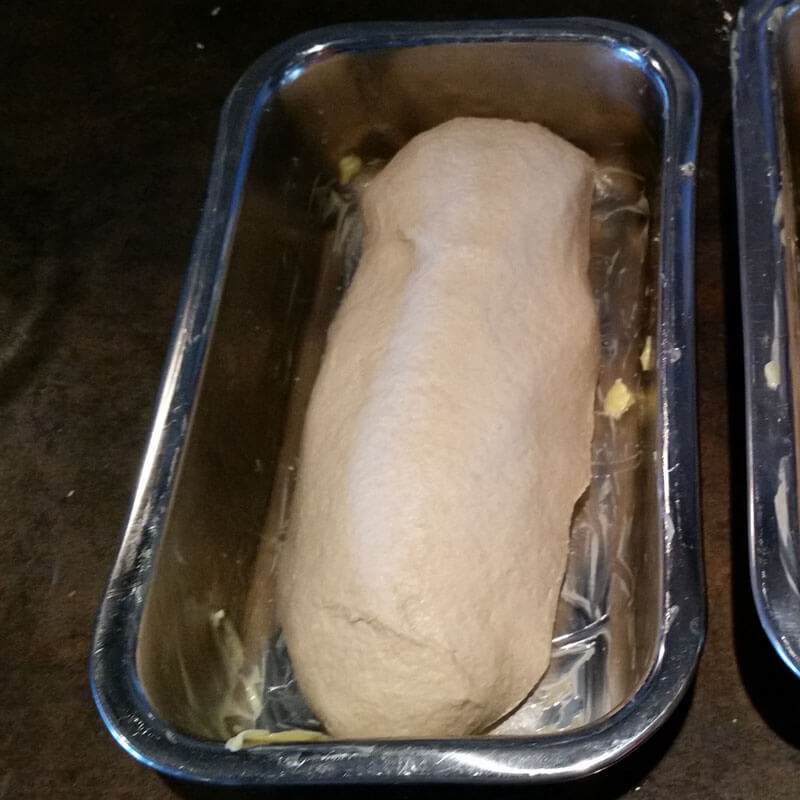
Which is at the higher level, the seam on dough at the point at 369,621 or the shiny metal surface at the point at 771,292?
the shiny metal surface at the point at 771,292

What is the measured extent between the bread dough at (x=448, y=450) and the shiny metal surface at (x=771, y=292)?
193 mm

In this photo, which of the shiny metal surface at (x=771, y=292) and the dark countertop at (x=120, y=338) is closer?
the shiny metal surface at (x=771, y=292)

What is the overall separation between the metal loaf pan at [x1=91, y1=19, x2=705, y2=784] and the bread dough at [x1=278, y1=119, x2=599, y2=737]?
63 millimetres

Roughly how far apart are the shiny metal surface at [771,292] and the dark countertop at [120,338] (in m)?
0.16

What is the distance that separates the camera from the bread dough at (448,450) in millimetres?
753

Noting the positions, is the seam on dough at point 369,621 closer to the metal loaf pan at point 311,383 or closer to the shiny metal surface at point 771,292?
the metal loaf pan at point 311,383

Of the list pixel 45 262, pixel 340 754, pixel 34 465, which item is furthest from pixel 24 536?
pixel 340 754

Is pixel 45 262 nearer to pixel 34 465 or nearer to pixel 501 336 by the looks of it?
pixel 34 465

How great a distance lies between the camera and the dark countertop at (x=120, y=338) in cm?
78

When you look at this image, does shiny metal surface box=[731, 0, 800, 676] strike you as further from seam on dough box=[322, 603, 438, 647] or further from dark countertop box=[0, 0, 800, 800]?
seam on dough box=[322, 603, 438, 647]

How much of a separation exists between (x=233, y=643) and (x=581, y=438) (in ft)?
1.37

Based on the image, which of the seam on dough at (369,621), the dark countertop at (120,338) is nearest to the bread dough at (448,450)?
the seam on dough at (369,621)

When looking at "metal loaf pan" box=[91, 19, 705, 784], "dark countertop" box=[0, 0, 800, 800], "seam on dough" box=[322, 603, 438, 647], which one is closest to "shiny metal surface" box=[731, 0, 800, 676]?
"metal loaf pan" box=[91, 19, 705, 784]

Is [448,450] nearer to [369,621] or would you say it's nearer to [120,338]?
[369,621]
